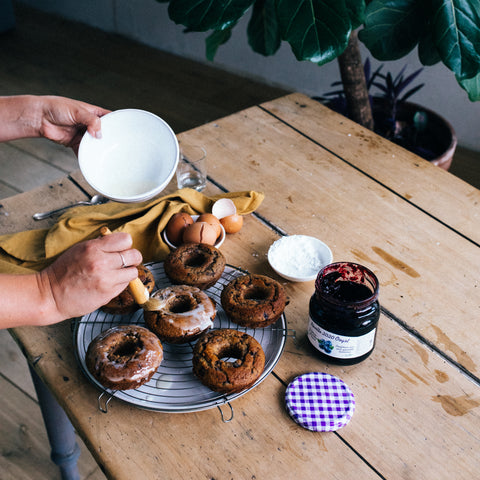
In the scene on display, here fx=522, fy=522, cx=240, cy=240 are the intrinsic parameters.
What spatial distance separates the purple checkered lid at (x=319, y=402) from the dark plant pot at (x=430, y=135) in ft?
3.70

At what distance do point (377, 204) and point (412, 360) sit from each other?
0.49 metres

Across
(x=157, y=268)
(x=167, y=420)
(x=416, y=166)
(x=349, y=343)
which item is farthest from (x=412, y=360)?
(x=416, y=166)

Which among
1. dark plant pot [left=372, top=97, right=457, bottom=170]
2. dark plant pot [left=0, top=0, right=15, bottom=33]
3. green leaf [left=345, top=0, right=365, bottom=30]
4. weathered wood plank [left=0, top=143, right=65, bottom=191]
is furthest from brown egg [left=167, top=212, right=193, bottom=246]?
dark plant pot [left=0, top=0, right=15, bottom=33]

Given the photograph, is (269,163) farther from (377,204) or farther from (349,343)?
(349,343)

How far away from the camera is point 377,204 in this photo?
1.32m

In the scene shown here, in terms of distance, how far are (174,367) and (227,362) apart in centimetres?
12

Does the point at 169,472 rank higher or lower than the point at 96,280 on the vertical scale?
lower

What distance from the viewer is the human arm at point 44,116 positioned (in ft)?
3.86

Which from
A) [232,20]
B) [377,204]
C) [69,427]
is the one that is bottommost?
[69,427]

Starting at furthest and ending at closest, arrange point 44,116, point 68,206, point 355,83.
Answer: point 355,83, point 68,206, point 44,116

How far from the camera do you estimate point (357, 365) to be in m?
→ 0.94

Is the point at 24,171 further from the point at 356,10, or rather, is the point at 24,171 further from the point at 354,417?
the point at 354,417

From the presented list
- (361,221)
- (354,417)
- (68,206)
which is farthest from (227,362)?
(68,206)

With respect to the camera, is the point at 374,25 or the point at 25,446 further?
the point at 25,446
